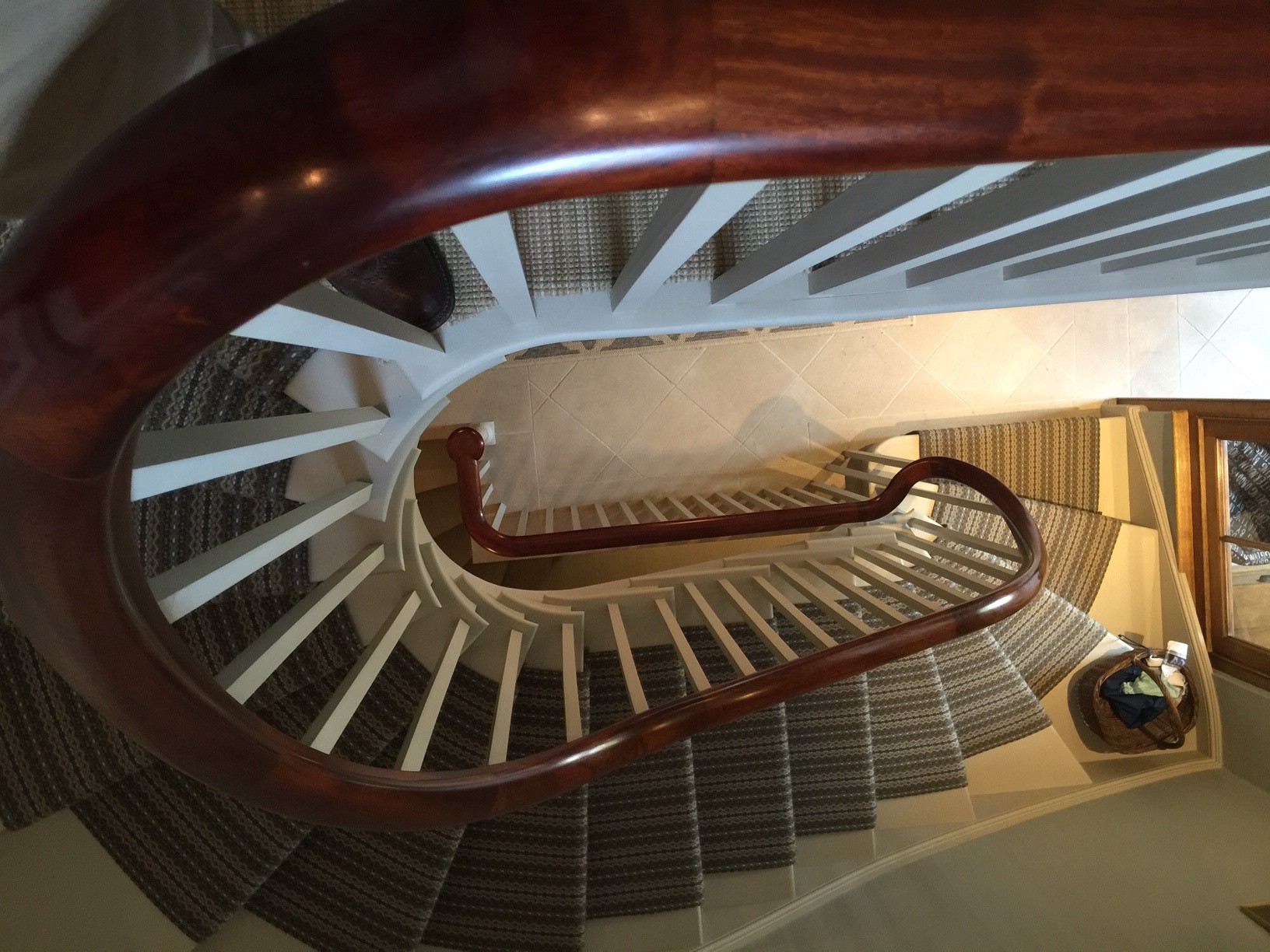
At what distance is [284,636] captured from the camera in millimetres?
1076

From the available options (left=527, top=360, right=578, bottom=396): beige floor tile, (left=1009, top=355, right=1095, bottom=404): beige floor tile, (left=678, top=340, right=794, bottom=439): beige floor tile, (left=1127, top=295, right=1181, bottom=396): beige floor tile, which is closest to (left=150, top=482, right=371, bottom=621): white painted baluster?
(left=527, top=360, right=578, bottom=396): beige floor tile

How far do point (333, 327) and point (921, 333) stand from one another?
3086 millimetres

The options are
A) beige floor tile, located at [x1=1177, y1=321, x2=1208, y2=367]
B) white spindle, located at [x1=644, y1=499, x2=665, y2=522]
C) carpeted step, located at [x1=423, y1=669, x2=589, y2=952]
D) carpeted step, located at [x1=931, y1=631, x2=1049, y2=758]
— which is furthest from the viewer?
beige floor tile, located at [x1=1177, y1=321, x2=1208, y2=367]

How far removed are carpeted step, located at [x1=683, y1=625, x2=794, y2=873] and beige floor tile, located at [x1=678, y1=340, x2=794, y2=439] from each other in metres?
1.52

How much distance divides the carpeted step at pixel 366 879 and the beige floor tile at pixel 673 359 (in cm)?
192

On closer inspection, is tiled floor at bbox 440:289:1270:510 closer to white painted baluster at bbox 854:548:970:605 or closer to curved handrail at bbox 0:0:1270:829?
white painted baluster at bbox 854:548:970:605

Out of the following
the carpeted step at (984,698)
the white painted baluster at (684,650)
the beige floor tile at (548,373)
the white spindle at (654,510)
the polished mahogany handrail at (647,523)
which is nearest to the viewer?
the white painted baluster at (684,650)

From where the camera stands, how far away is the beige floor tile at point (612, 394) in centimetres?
316

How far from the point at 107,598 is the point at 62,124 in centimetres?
70

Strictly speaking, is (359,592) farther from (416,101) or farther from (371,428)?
(416,101)

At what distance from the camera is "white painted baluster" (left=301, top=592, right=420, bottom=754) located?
43.6 inches

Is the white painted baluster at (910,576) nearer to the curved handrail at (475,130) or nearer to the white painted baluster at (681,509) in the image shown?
the white painted baluster at (681,509)

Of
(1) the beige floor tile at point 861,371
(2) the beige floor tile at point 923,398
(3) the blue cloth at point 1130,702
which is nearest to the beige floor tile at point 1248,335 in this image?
(2) the beige floor tile at point 923,398

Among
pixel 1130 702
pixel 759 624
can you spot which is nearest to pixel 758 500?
pixel 759 624
